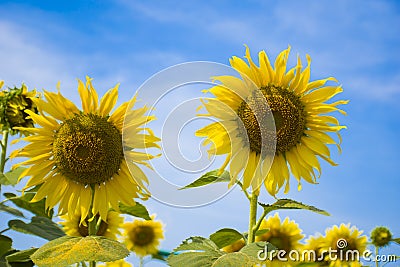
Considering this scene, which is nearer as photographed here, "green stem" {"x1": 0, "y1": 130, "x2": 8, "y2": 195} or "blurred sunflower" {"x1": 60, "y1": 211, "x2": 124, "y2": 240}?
"green stem" {"x1": 0, "y1": 130, "x2": 8, "y2": 195}

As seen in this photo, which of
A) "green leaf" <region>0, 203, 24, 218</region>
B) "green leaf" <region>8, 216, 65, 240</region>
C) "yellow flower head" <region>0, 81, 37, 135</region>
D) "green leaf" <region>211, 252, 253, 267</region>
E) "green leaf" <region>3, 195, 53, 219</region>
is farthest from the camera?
"yellow flower head" <region>0, 81, 37, 135</region>

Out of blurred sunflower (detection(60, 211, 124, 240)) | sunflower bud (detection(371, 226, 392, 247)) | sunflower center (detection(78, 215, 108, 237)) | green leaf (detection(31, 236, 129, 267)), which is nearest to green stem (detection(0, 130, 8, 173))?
blurred sunflower (detection(60, 211, 124, 240))

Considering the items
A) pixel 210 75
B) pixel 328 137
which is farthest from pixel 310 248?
pixel 210 75

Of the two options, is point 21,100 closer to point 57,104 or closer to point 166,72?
point 57,104

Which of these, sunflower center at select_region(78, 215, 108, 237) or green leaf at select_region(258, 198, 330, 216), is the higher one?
sunflower center at select_region(78, 215, 108, 237)

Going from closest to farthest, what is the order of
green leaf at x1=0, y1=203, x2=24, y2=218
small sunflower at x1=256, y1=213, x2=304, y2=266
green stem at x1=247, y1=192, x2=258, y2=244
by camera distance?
green stem at x1=247, y1=192, x2=258, y2=244 → green leaf at x1=0, y1=203, x2=24, y2=218 → small sunflower at x1=256, y1=213, x2=304, y2=266

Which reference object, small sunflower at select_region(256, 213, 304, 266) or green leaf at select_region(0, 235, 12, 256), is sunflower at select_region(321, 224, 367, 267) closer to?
small sunflower at select_region(256, 213, 304, 266)
